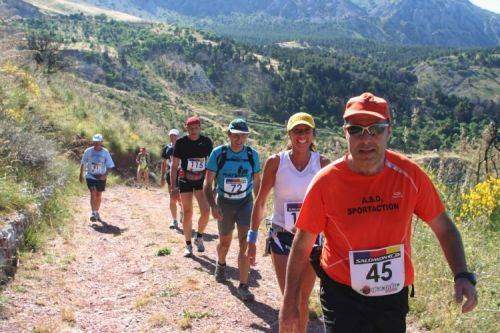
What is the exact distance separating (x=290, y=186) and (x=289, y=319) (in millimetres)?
1670

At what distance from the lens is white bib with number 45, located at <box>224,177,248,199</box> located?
18.2 feet

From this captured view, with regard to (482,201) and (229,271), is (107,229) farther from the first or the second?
(482,201)

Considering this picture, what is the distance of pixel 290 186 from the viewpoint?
4.17 m

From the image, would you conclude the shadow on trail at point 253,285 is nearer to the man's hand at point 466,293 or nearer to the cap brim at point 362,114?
the man's hand at point 466,293

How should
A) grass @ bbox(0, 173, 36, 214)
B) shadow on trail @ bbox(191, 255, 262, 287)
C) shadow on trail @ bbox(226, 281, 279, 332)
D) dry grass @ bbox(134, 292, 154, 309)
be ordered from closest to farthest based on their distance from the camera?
1. shadow on trail @ bbox(226, 281, 279, 332)
2. dry grass @ bbox(134, 292, 154, 309)
3. grass @ bbox(0, 173, 36, 214)
4. shadow on trail @ bbox(191, 255, 262, 287)

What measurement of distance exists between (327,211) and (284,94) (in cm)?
10321

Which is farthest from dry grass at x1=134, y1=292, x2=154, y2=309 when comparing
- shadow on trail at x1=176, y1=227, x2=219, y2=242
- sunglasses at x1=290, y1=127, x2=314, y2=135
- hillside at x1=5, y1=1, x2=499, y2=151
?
hillside at x1=5, y1=1, x2=499, y2=151

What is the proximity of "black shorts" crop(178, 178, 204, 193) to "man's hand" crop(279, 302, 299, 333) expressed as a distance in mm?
4541

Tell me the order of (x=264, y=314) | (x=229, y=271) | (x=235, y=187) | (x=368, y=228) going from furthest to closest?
(x=229, y=271) < (x=235, y=187) < (x=264, y=314) < (x=368, y=228)

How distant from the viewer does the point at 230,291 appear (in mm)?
5852

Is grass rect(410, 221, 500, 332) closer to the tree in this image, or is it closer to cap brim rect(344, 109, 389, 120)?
cap brim rect(344, 109, 389, 120)

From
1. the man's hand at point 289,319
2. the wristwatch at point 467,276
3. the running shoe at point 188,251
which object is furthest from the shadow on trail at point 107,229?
the wristwatch at point 467,276

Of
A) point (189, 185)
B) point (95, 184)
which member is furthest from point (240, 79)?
point (189, 185)

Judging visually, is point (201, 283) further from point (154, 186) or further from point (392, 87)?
point (392, 87)
